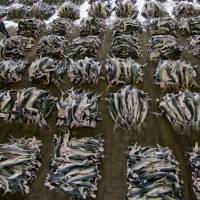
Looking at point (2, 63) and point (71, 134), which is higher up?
point (2, 63)

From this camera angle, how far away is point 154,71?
7664 millimetres

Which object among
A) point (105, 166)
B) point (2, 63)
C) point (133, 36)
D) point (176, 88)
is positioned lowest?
point (105, 166)

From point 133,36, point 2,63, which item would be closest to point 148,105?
point 133,36

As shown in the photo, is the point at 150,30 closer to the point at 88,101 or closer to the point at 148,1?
the point at 148,1

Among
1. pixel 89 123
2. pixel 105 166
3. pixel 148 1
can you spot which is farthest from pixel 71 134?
pixel 148 1

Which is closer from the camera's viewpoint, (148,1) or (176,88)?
(176,88)

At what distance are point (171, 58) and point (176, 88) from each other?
4.07ft

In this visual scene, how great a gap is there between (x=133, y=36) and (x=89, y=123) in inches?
143

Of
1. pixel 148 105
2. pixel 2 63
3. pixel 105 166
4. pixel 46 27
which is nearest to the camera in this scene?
pixel 105 166

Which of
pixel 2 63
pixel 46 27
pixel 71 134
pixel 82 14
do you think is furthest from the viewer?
pixel 82 14

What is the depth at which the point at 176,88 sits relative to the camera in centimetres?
698

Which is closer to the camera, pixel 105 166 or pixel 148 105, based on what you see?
pixel 105 166

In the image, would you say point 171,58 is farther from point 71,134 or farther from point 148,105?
point 71,134

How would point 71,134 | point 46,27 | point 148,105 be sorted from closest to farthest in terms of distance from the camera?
point 71,134, point 148,105, point 46,27
